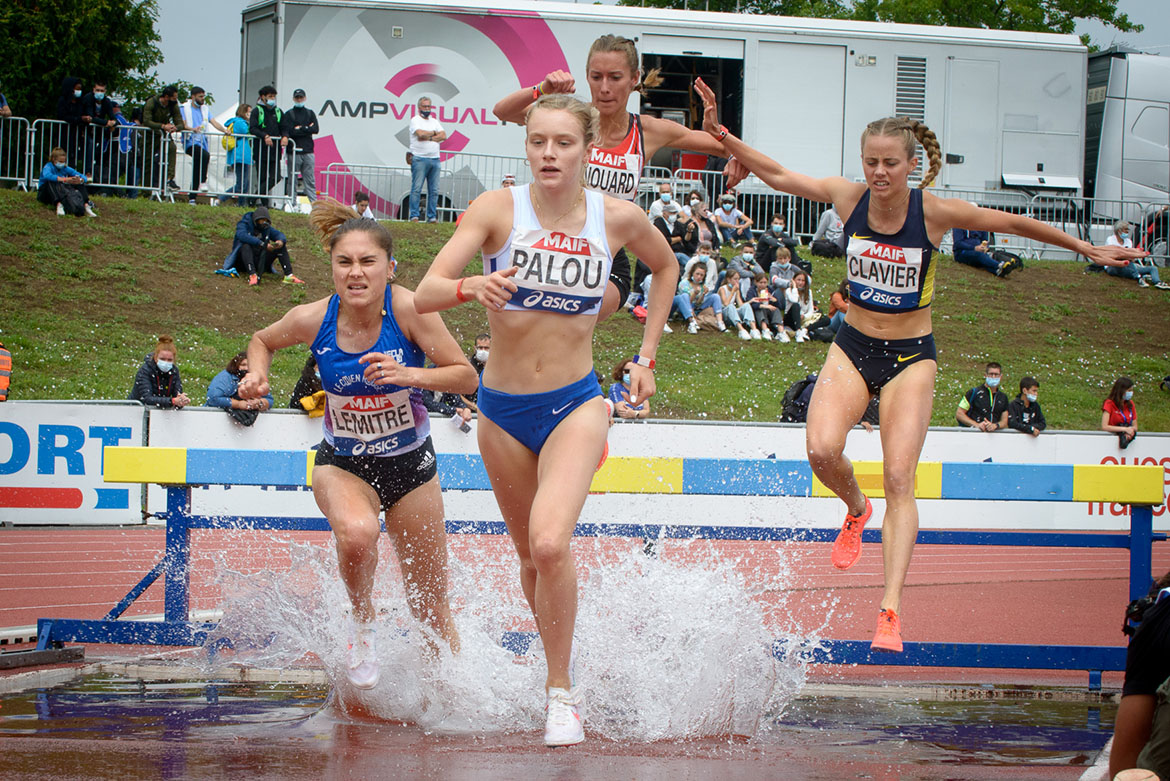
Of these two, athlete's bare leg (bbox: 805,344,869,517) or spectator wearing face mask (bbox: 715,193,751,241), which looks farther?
spectator wearing face mask (bbox: 715,193,751,241)

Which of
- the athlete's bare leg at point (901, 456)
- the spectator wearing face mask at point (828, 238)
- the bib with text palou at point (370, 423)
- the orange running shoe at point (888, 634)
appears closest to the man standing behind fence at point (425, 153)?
the spectator wearing face mask at point (828, 238)

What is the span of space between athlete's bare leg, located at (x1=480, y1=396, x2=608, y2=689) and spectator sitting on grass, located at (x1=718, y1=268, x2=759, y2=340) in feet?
50.3

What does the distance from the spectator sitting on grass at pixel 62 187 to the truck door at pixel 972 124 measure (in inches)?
635

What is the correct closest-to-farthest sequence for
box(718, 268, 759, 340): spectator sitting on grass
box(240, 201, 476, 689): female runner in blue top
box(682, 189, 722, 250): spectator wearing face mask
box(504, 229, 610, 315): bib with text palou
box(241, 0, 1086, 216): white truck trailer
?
box(504, 229, 610, 315): bib with text palou, box(240, 201, 476, 689): female runner in blue top, box(718, 268, 759, 340): spectator sitting on grass, box(682, 189, 722, 250): spectator wearing face mask, box(241, 0, 1086, 216): white truck trailer

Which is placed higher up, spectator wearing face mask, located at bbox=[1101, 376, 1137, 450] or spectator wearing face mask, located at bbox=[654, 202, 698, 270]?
spectator wearing face mask, located at bbox=[654, 202, 698, 270]

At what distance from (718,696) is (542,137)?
256 cm

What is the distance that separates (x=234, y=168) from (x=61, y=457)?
986 cm

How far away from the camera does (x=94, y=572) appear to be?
1004cm

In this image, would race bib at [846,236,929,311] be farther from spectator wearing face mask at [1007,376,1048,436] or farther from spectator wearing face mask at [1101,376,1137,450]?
spectator wearing face mask at [1101,376,1137,450]

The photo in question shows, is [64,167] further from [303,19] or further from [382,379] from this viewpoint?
[382,379]

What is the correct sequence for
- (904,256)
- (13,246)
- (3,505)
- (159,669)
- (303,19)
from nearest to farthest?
(904,256) → (159,669) → (3,505) → (13,246) → (303,19)

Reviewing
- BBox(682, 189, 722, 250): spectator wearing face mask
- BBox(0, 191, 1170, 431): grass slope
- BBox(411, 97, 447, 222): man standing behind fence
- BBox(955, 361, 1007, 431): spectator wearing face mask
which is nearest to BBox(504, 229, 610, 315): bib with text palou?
BBox(955, 361, 1007, 431): spectator wearing face mask

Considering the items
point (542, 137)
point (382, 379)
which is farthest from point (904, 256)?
point (382, 379)

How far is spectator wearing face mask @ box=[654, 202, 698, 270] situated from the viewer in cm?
1930
